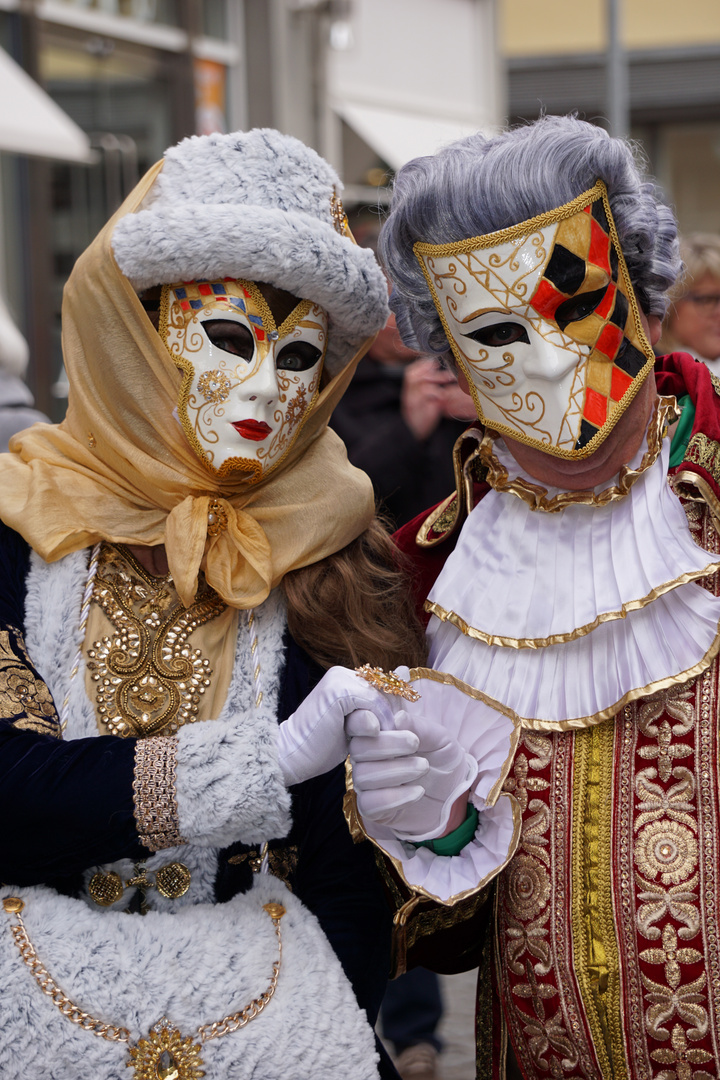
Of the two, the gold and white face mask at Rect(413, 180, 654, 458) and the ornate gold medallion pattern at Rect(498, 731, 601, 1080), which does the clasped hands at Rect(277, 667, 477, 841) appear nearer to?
the ornate gold medallion pattern at Rect(498, 731, 601, 1080)

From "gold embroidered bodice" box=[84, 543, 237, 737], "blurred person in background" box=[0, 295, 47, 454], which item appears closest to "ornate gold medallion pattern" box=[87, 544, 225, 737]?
"gold embroidered bodice" box=[84, 543, 237, 737]

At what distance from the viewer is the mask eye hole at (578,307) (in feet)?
6.31

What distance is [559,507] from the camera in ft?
6.51

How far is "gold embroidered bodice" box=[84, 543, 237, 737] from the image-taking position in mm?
1988

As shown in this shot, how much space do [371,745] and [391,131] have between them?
8056 millimetres

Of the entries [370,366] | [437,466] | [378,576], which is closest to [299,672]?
[378,576]

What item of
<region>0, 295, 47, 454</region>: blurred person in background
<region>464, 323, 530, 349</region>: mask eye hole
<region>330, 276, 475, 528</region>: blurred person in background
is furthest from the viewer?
<region>330, 276, 475, 528</region>: blurred person in background

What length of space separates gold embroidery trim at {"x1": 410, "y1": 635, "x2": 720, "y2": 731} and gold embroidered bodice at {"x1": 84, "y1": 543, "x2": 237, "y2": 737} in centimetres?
33

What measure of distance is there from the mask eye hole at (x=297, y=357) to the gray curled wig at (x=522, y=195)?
0.59 feet

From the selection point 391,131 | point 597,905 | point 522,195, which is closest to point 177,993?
point 597,905

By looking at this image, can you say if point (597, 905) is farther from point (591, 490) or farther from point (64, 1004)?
point (64, 1004)

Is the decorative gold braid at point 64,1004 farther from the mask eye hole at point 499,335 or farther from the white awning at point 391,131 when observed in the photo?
the white awning at point 391,131

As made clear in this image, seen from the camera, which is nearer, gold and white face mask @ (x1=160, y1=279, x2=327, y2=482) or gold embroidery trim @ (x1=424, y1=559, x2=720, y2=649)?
gold embroidery trim @ (x1=424, y1=559, x2=720, y2=649)

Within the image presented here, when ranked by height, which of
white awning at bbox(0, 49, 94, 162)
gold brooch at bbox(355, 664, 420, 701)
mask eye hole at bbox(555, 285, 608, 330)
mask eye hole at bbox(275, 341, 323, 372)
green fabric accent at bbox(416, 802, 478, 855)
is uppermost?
white awning at bbox(0, 49, 94, 162)
